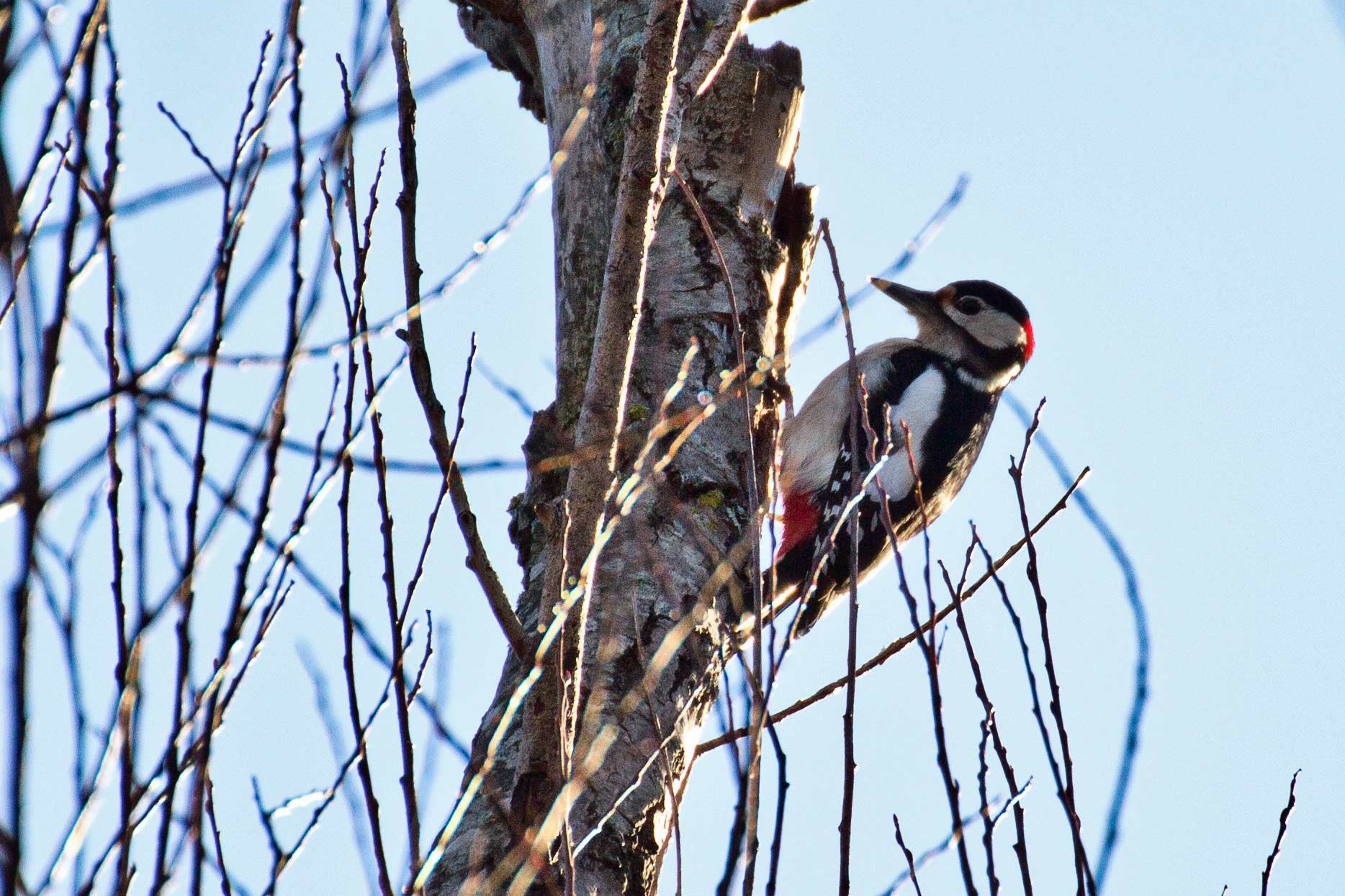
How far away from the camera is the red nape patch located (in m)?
4.00

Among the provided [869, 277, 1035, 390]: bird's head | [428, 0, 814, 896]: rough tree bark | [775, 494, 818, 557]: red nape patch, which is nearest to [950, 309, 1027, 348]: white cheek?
[869, 277, 1035, 390]: bird's head

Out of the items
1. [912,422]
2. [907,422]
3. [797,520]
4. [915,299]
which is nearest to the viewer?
[907,422]

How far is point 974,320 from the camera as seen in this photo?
490 centimetres

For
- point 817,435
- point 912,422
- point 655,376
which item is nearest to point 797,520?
point 817,435

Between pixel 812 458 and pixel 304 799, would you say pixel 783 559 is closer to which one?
pixel 812 458

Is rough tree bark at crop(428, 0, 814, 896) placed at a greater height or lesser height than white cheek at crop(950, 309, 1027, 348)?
lesser

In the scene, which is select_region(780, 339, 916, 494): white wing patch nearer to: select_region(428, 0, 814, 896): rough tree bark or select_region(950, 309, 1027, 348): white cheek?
select_region(950, 309, 1027, 348): white cheek

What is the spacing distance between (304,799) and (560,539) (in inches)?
18.6

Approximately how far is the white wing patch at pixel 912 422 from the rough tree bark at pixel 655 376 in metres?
1.33

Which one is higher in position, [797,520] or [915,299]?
[915,299]

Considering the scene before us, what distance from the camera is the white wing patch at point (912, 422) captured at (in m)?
4.30

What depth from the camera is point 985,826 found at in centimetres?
163

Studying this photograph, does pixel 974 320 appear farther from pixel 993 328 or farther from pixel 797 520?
pixel 797 520

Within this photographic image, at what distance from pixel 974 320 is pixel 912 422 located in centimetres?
78
